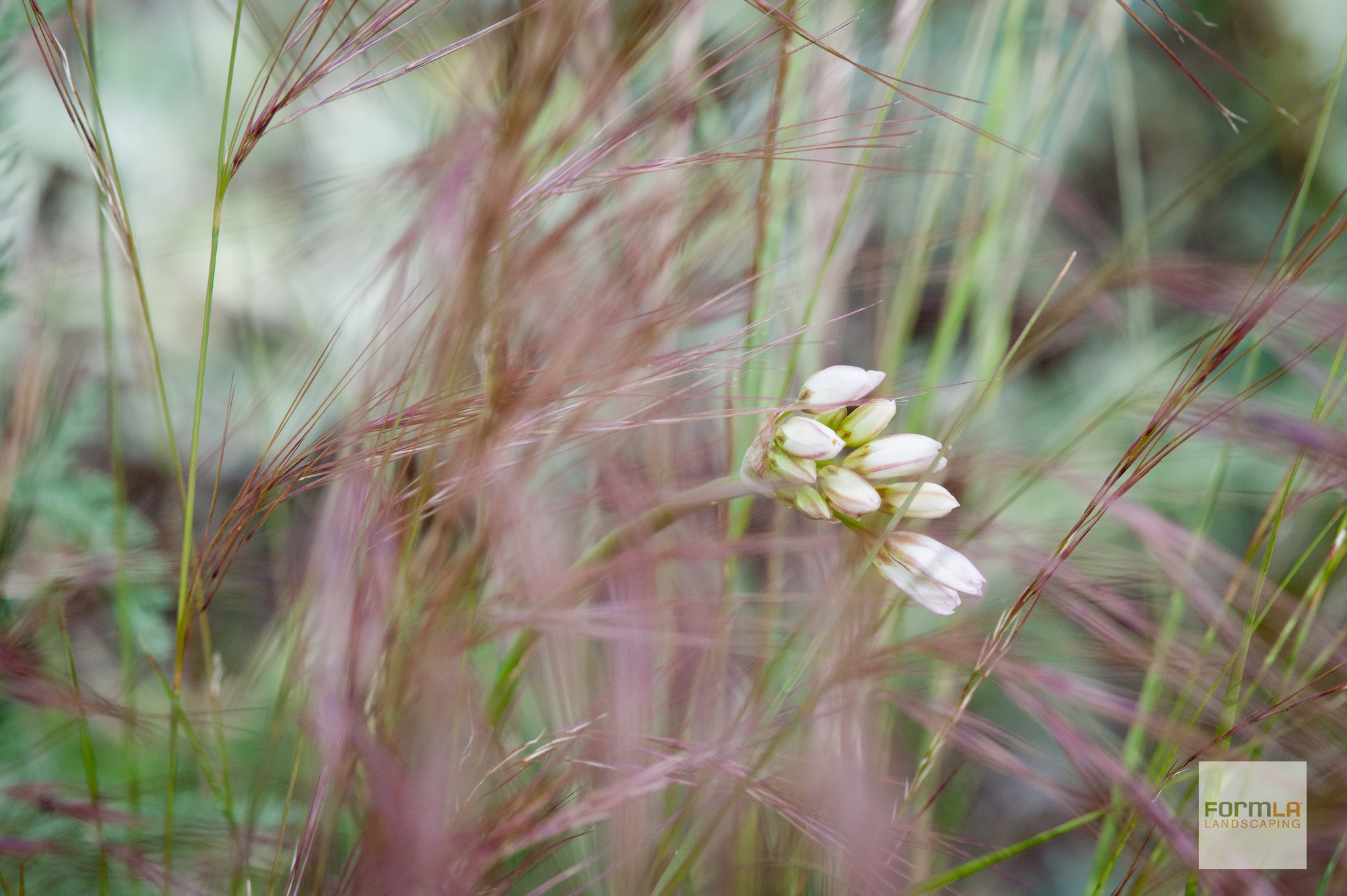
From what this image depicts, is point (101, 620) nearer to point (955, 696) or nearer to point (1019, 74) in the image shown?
point (955, 696)

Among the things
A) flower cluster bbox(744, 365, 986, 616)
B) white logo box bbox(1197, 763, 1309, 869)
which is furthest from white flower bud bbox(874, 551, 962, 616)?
white logo box bbox(1197, 763, 1309, 869)

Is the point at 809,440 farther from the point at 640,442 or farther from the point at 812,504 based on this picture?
the point at 640,442

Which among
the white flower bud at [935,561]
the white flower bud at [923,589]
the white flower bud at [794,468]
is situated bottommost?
the white flower bud at [923,589]

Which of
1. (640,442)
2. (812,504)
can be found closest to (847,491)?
(812,504)

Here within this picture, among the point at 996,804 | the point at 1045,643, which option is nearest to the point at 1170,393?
the point at 1045,643

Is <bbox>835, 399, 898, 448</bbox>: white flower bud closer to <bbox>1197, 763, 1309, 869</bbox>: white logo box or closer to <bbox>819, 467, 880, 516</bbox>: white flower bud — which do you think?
<bbox>819, 467, 880, 516</bbox>: white flower bud

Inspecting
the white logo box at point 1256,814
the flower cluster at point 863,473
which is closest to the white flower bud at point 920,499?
the flower cluster at point 863,473

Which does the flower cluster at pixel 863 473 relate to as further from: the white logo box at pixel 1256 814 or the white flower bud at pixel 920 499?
the white logo box at pixel 1256 814
